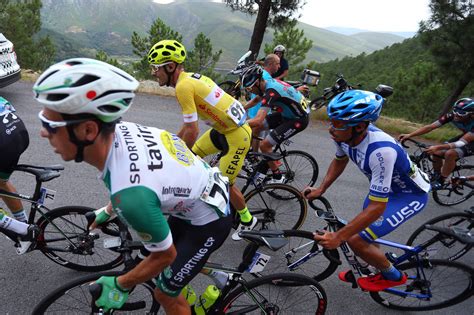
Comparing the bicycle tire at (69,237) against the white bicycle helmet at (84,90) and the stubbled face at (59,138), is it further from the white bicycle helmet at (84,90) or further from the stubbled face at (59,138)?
the white bicycle helmet at (84,90)

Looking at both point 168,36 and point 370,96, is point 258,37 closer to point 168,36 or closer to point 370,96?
point 370,96

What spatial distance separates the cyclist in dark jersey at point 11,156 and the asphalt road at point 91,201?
30 centimetres

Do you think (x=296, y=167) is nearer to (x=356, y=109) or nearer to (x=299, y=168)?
(x=299, y=168)

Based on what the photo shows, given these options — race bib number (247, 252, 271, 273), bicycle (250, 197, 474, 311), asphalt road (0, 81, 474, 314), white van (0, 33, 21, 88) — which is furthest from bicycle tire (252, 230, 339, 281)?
white van (0, 33, 21, 88)

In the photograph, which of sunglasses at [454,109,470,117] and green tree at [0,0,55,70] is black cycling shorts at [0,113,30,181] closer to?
sunglasses at [454,109,470,117]

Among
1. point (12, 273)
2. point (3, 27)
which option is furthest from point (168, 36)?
point (12, 273)

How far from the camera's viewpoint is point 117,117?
1640 mm

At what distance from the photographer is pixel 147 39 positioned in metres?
30.4

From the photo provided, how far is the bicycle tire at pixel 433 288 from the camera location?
306 cm

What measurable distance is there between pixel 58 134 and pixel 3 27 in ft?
117

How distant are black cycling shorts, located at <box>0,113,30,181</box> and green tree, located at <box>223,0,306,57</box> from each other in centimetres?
1026

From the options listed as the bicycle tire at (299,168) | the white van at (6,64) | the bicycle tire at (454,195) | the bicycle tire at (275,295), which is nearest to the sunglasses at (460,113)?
the bicycle tire at (454,195)

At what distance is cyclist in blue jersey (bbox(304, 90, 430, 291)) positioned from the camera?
2.65 meters

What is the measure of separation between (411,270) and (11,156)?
3.99 metres
